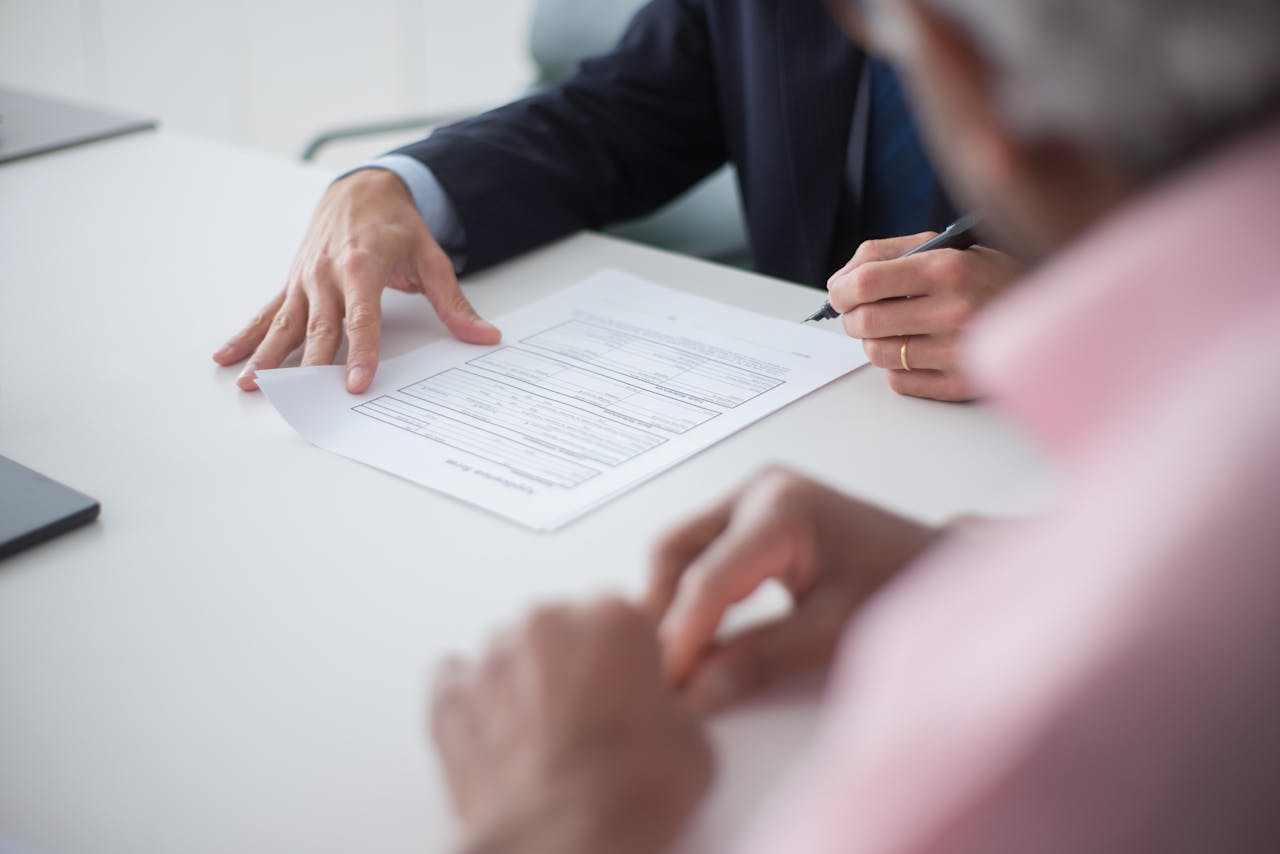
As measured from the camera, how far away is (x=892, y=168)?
150 cm

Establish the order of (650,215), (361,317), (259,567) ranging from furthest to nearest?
(650,215) → (361,317) → (259,567)

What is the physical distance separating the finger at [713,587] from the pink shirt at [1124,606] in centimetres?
26

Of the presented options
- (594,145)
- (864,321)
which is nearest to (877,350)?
(864,321)

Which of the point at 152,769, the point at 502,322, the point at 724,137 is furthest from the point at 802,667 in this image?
the point at 724,137

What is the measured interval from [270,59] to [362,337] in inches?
124

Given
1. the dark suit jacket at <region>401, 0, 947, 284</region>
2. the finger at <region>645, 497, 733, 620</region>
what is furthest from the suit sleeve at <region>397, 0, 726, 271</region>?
the finger at <region>645, 497, 733, 620</region>

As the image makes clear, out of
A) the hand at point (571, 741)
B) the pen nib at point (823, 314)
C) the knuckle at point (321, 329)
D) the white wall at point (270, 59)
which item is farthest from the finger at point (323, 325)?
the white wall at point (270, 59)

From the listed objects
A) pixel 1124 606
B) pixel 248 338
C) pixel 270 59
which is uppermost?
pixel 1124 606

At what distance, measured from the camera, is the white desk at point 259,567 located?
61 centimetres

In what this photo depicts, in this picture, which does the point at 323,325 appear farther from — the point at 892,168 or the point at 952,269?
the point at 892,168

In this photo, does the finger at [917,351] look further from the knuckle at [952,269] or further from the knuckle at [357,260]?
the knuckle at [357,260]

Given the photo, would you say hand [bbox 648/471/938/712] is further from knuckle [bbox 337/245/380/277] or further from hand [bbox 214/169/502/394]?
knuckle [bbox 337/245/380/277]

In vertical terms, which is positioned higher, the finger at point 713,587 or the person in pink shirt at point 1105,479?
the person in pink shirt at point 1105,479

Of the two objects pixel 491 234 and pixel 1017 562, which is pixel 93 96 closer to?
pixel 491 234
